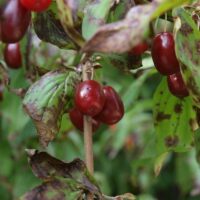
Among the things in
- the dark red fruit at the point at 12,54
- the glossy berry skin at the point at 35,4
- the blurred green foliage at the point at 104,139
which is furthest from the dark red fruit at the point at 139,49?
the dark red fruit at the point at 12,54

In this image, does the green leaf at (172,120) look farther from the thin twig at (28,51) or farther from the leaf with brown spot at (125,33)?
the leaf with brown spot at (125,33)

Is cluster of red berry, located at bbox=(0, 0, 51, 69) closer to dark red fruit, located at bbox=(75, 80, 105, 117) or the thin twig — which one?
dark red fruit, located at bbox=(75, 80, 105, 117)

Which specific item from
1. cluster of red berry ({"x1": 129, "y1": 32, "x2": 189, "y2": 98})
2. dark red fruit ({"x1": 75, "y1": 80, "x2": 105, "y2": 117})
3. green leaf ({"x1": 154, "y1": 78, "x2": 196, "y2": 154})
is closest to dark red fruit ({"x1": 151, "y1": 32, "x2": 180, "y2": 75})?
cluster of red berry ({"x1": 129, "y1": 32, "x2": 189, "y2": 98})

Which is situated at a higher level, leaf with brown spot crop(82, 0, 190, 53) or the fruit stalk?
leaf with brown spot crop(82, 0, 190, 53)

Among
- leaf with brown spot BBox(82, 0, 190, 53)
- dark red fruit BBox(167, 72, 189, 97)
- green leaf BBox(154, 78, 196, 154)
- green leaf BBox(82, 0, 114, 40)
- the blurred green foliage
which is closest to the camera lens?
leaf with brown spot BBox(82, 0, 190, 53)

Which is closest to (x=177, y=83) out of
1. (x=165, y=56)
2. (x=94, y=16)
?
(x=165, y=56)
